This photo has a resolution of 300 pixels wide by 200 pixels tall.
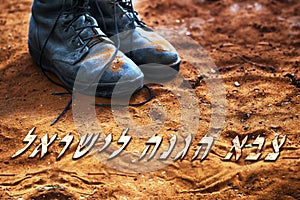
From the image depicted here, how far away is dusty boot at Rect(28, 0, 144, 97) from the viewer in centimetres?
230

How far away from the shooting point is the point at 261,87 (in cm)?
247

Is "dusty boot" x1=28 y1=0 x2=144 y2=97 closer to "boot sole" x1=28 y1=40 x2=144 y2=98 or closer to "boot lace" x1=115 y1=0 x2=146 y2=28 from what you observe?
"boot sole" x1=28 y1=40 x2=144 y2=98

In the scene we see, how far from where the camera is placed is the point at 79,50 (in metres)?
2.37

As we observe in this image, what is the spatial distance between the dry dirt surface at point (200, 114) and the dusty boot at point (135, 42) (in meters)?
0.12

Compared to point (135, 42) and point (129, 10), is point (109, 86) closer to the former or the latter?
point (135, 42)

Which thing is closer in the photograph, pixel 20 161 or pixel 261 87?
pixel 20 161

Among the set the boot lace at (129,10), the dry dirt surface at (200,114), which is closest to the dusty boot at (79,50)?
the dry dirt surface at (200,114)

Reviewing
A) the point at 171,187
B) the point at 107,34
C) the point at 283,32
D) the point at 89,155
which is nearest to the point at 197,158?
the point at 171,187

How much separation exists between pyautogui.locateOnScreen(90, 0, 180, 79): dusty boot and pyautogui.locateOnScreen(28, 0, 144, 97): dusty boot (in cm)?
12

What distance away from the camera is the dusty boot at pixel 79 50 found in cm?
230

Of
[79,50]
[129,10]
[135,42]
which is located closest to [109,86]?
[79,50]

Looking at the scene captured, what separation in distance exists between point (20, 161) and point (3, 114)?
15.2 inches

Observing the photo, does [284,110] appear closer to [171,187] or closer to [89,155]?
[171,187]

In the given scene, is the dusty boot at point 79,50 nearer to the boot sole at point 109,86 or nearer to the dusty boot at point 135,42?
the boot sole at point 109,86
